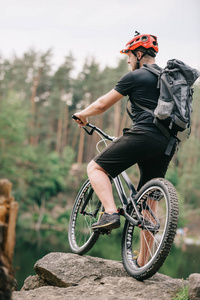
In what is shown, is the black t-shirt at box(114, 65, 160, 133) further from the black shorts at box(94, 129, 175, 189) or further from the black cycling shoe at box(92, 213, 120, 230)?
the black cycling shoe at box(92, 213, 120, 230)

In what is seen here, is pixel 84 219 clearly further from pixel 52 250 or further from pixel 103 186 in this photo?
pixel 52 250

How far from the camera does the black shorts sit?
322cm

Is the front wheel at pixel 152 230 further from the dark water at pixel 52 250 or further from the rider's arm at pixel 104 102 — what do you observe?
the dark water at pixel 52 250

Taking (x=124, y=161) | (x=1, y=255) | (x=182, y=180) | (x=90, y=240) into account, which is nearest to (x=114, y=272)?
(x=90, y=240)

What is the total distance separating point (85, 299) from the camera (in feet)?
9.61

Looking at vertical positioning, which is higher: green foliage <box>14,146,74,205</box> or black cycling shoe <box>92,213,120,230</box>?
black cycling shoe <box>92,213,120,230</box>

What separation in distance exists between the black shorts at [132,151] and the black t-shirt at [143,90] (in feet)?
0.25

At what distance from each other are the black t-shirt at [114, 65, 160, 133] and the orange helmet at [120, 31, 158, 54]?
29 centimetres

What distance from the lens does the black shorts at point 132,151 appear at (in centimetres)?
322

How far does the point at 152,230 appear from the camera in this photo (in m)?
3.17

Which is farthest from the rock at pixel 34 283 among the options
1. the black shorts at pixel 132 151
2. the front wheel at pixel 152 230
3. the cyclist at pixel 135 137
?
the black shorts at pixel 132 151

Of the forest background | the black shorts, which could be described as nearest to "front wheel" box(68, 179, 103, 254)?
the black shorts

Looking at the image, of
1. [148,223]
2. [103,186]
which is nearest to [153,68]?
[103,186]

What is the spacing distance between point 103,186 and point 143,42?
1328 mm
